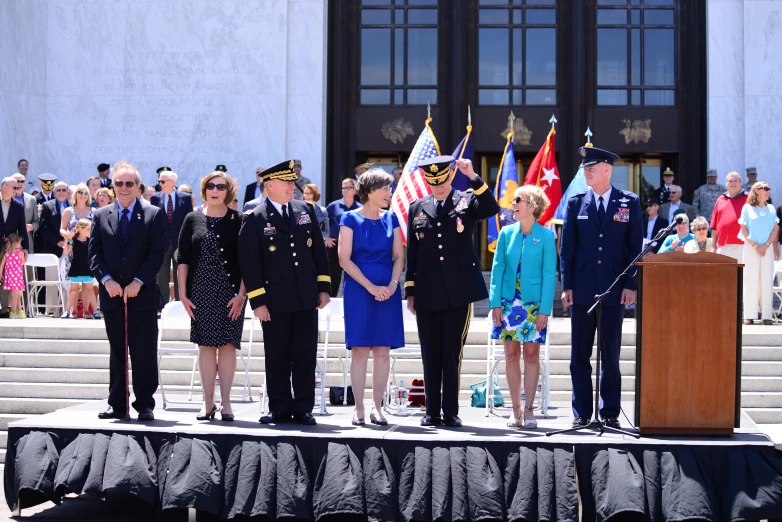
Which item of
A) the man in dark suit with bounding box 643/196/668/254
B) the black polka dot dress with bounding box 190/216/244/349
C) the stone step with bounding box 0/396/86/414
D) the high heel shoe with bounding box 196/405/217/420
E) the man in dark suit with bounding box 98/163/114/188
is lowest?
the stone step with bounding box 0/396/86/414

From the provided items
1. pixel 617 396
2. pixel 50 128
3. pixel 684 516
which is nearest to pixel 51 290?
pixel 50 128

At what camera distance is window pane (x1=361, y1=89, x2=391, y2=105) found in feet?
71.9

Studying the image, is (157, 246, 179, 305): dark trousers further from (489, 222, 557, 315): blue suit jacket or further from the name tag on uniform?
the name tag on uniform

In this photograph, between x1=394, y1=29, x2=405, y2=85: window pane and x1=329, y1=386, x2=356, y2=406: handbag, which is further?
x1=394, y1=29, x2=405, y2=85: window pane

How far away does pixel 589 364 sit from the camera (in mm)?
9094

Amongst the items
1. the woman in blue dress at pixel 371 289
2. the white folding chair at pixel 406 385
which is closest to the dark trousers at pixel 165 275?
the white folding chair at pixel 406 385

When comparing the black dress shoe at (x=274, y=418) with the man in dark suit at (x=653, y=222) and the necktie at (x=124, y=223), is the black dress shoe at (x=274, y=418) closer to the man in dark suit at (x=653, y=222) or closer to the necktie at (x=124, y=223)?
the necktie at (x=124, y=223)

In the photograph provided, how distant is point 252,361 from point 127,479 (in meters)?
4.50

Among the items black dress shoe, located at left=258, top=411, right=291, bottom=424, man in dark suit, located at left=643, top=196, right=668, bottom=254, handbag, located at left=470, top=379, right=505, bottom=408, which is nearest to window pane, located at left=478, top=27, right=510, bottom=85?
man in dark suit, located at left=643, top=196, right=668, bottom=254

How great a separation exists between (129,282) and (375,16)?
44.3 feet

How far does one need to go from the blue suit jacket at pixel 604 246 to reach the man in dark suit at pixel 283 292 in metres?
2.06

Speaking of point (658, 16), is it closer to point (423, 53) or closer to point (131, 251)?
point (423, 53)

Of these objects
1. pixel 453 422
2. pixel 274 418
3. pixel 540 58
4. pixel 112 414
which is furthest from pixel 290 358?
pixel 540 58

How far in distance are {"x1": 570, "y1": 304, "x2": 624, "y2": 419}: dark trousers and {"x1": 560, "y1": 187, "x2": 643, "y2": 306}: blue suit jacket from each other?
0.42 ft
